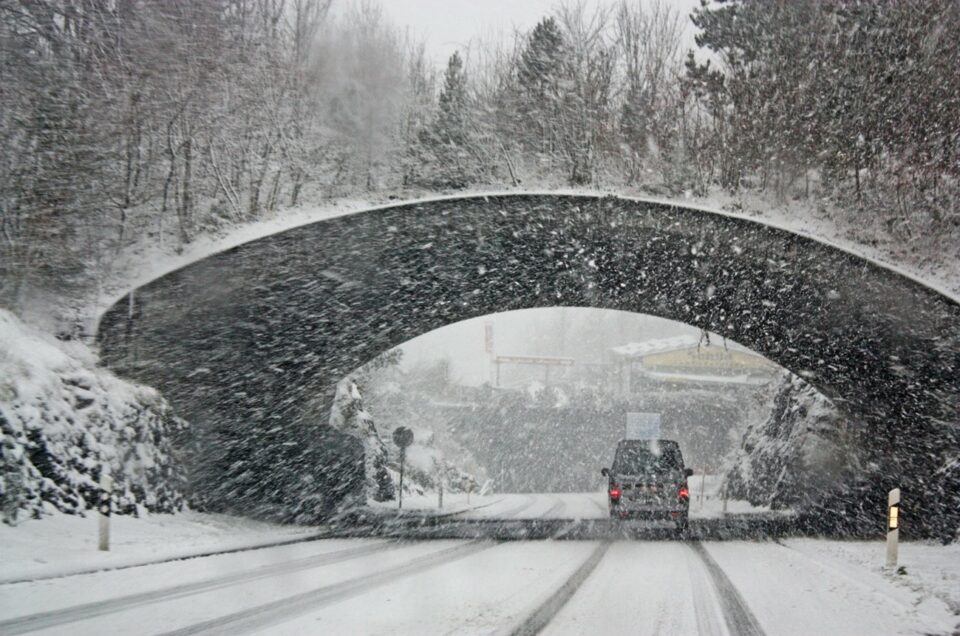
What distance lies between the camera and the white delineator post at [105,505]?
11.0 m

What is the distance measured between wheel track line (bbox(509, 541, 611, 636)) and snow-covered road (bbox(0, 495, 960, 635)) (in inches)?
1.3

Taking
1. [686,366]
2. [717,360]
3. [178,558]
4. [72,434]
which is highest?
[717,360]

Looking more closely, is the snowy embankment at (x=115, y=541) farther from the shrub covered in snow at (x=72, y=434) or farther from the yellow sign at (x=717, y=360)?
the yellow sign at (x=717, y=360)

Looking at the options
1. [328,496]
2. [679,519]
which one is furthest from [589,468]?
[679,519]

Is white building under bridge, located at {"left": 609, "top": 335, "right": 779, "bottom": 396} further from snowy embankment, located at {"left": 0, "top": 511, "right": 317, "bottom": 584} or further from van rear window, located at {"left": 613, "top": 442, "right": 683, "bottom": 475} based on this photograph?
snowy embankment, located at {"left": 0, "top": 511, "right": 317, "bottom": 584}

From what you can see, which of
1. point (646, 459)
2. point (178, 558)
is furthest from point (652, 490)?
point (178, 558)

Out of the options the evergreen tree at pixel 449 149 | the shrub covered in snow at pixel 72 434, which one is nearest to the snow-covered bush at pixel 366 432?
the evergreen tree at pixel 449 149

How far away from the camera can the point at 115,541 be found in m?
11.7

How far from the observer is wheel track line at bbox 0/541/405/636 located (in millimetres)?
6344

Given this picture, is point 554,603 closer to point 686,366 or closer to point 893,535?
point 893,535

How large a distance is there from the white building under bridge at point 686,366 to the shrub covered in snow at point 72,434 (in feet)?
126

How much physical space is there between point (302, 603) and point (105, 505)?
20.9ft

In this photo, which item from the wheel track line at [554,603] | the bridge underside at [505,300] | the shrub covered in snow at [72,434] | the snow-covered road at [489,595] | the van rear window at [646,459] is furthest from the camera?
the van rear window at [646,459]

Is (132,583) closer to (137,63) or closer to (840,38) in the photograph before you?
(137,63)
